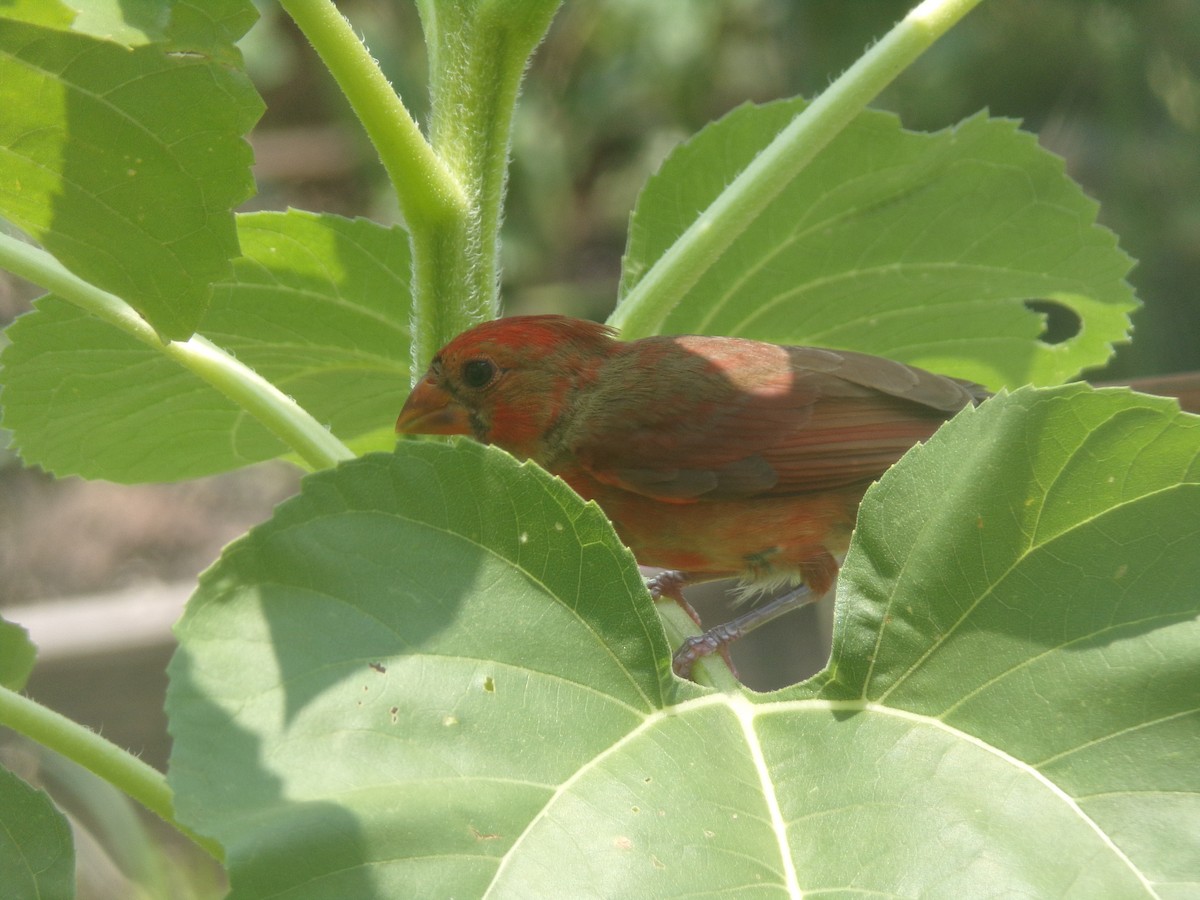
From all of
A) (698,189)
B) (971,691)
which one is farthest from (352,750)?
(698,189)

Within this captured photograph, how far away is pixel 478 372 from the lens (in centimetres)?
250

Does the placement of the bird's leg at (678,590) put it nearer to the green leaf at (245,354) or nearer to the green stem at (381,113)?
Answer: the green leaf at (245,354)

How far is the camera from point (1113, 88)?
8.12 meters

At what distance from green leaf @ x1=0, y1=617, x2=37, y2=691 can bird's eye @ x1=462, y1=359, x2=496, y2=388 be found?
0.88 m

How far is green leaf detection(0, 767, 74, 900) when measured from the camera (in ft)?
4.60

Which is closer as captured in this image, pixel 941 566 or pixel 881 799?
pixel 881 799

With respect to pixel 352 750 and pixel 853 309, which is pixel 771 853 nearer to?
pixel 352 750

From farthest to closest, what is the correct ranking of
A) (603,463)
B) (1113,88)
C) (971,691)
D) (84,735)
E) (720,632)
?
1. (1113,88)
2. (603,463)
3. (720,632)
4. (84,735)
5. (971,691)

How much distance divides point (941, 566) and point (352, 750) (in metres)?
0.58

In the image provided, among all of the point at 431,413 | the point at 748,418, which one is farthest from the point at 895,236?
the point at 431,413

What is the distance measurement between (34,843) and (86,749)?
12 centimetres

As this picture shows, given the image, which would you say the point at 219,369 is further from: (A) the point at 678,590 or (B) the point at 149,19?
(A) the point at 678,590

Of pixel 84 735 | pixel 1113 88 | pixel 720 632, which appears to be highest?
pixel 84 735

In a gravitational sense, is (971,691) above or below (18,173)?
below
